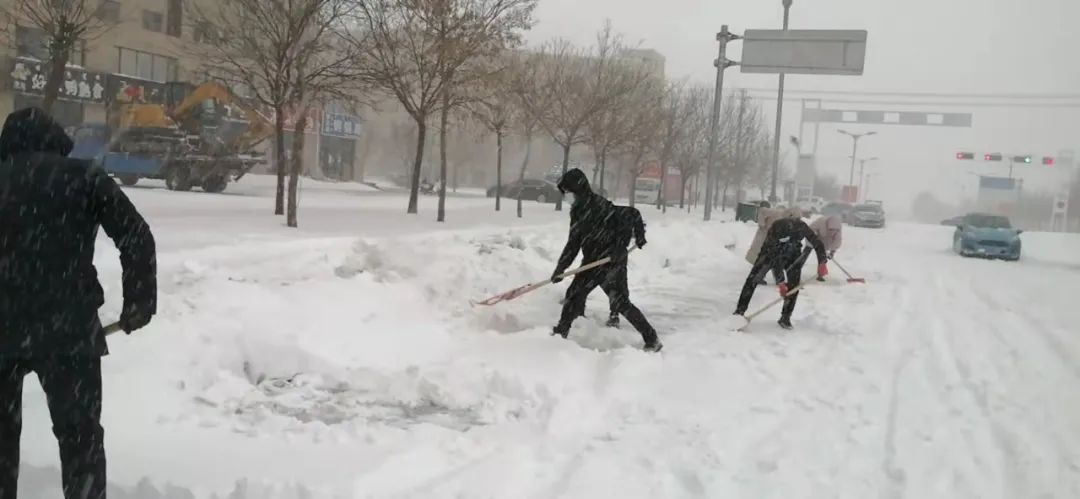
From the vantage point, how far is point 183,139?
78.7ft

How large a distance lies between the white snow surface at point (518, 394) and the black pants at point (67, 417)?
659mm

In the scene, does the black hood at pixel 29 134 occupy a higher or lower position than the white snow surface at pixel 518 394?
higher

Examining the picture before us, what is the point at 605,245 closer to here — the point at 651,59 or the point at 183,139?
the point at 183,139

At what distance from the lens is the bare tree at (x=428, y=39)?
17.0m

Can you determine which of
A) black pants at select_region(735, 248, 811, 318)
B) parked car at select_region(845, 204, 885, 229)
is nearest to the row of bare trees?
black pants at select_region(735, 248, 811, 318)

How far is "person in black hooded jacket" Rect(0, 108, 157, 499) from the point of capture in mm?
2857

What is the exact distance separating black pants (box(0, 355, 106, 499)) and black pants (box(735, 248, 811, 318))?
7.22m

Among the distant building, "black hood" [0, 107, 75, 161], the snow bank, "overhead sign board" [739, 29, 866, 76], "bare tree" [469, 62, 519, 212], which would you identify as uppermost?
the distant building

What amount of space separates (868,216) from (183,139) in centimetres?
3121

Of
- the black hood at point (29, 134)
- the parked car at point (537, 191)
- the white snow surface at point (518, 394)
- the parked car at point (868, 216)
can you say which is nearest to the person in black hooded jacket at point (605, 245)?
the white snow surface at point (518, 394)

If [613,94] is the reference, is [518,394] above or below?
below

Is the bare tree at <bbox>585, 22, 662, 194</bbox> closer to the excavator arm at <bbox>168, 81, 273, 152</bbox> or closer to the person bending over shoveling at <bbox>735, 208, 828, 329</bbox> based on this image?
the excavator arm at <bbox>168, 81, 273, 152</bbox>

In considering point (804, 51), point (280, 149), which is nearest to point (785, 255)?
point (280, 149)

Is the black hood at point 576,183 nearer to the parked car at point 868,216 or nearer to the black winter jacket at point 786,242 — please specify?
the black winter jacket at point 786,242
